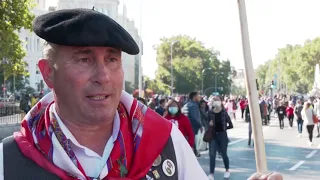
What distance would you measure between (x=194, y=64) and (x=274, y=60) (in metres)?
70.4

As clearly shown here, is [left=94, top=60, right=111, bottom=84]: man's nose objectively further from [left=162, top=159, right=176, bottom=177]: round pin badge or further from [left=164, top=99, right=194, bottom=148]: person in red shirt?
[left=164, top=99, right=194, bottom=148]: person in red shirt

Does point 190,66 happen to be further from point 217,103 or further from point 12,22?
point 217,103

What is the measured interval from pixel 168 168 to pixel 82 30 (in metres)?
0.59

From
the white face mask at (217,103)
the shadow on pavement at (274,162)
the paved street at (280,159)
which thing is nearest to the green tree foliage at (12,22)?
the paved street at (280,159)

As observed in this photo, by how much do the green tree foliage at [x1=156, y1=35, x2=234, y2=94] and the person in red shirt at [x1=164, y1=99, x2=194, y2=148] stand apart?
62.7 metres

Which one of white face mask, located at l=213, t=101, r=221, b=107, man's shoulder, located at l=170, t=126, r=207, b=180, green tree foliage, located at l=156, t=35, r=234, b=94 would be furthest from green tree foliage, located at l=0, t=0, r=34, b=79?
green tree foliage, located at l=156, t=35, r=234, b=94

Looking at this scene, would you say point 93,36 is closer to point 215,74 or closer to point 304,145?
point 304,145

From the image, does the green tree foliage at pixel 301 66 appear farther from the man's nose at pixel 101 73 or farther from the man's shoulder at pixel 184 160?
the man's nose at pixel 101 73

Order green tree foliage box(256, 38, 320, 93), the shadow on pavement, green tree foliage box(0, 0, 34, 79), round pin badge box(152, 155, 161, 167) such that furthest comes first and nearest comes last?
1. green tree foliage box(256, 38, 320, 93)
2. green tree foliage box(0, 0, 34, 79)
3. the shadow on pavement
4. round pin badge box(152, 155, 161, 167)

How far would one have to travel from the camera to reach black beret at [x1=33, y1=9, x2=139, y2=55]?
1979 mm

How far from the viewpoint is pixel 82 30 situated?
6.54ft

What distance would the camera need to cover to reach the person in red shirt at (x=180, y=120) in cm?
1027

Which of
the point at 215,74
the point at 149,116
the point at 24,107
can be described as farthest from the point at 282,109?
the point at 215,74

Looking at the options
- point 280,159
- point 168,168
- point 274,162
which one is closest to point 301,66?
point 280,159
